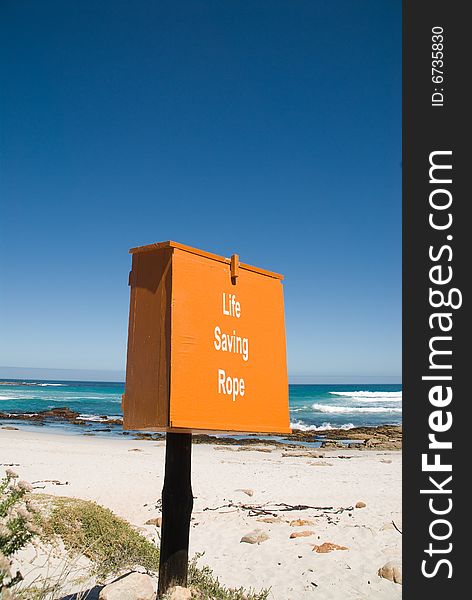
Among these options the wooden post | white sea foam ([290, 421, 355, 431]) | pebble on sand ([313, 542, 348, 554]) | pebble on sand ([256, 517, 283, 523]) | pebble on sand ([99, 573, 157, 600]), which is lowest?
white sea foam ([290, 421, 355, 431])

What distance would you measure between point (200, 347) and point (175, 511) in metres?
1.30

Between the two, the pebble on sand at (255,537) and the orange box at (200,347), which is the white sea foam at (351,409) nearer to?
the pebble on sand at (255,537)

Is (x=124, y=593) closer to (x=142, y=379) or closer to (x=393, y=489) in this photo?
(x=142, y=379)

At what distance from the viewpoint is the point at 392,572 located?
209 inches

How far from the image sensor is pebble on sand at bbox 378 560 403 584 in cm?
527

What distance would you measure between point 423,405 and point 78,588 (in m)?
3.15

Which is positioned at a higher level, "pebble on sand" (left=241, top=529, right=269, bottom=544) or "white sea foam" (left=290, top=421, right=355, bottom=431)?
"pebble on sand" (left=241, top=529, right=269, bottom=544)

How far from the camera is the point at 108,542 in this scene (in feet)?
18.7

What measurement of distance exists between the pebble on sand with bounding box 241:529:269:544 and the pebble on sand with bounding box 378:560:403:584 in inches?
58.4

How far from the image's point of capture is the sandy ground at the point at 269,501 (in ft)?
17.7

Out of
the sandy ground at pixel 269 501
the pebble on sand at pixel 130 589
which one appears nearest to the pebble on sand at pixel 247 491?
the sandy ground at pixel 269 501

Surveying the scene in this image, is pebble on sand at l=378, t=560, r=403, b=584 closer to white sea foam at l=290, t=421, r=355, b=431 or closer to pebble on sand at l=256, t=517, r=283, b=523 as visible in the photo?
pebble on sand at l=256, t=517, r=283, b=523

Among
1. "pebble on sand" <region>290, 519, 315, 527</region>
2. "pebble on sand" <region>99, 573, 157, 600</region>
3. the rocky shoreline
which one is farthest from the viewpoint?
the rocky shoreline

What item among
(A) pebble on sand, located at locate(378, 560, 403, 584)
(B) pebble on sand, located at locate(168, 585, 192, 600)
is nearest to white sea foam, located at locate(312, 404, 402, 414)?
(A) pebble on sand, located at locate(378, 560, 403, 584)
